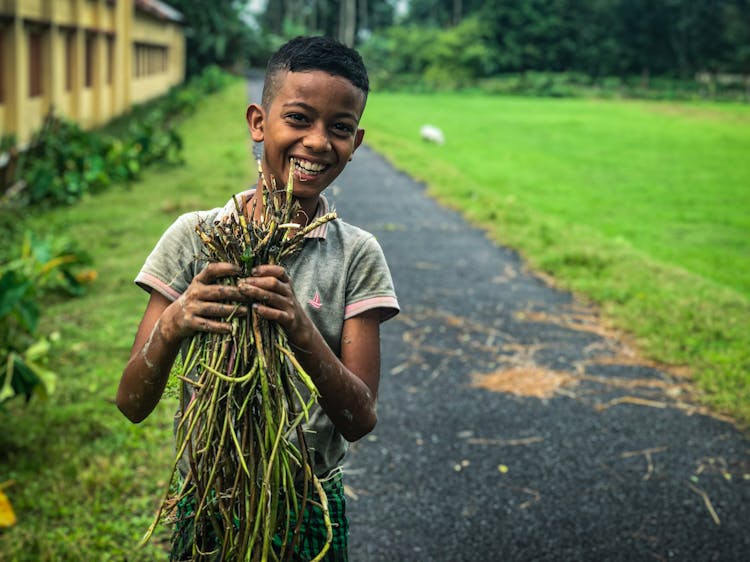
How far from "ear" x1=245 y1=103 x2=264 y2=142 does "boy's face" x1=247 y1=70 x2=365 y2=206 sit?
0.25 ft

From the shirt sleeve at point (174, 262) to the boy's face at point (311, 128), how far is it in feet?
0.75

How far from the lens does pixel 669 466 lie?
421 cm

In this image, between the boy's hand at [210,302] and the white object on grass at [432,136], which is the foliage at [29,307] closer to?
the boy's hand at [210,302]

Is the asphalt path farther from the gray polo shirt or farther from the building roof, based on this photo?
the building roof

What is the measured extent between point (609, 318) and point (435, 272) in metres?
1.97

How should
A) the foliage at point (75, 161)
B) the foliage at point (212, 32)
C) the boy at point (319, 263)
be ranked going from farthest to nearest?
the foliage at point (212, 32) → the foliage at point (75, 161) → the boy at point (319, 263)

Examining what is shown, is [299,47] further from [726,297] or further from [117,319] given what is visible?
[726,297]

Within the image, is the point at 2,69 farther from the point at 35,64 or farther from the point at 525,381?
the point at 525,381

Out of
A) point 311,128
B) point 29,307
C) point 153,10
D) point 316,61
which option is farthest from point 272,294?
point 153,10

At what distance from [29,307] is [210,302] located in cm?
355

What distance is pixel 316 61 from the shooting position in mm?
1874

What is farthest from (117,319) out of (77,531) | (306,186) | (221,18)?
(221,18)

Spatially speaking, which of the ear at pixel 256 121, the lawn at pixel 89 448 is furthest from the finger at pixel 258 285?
the lawn at pixel 89 448

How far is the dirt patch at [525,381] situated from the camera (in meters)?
5.12
